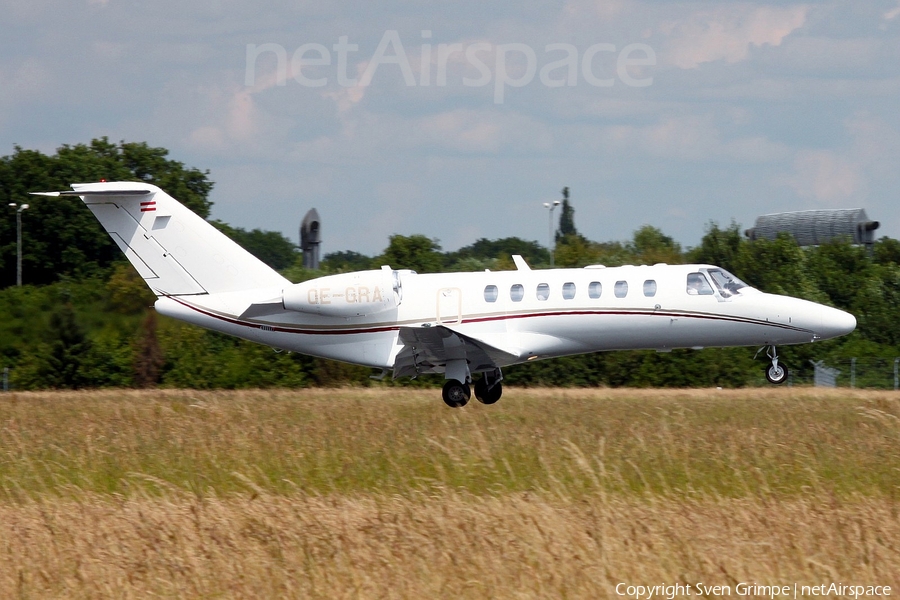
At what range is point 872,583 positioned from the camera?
6551mm

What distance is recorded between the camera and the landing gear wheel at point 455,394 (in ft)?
56.8

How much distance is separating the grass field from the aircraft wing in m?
1.39

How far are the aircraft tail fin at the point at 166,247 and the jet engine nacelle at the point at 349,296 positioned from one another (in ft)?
4.18

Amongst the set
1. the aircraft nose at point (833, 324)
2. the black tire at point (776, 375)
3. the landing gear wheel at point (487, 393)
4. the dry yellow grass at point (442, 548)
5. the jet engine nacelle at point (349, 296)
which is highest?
the jet engine nacelle at point (349, 296)

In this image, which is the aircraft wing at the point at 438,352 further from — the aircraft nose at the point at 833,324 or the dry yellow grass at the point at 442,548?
the dry yellow grass at the point at 442,548

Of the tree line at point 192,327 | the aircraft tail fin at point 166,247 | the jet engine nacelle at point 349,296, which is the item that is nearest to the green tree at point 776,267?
the tree line at point 192,327

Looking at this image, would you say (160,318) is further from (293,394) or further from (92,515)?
(92,515)

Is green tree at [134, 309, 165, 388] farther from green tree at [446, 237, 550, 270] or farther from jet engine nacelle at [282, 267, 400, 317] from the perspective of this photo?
green tree at [446, 237, 550, 270]

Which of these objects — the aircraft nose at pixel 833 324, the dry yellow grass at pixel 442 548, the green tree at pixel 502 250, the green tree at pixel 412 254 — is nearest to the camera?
the dry yellow grass at pixel 442 548

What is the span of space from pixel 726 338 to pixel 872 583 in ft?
37.7

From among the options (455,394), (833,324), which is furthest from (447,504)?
(833,324)

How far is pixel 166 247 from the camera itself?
18625mm

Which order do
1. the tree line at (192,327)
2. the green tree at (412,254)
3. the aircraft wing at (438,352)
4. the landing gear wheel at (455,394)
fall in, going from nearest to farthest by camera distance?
the aircraft wing at (438,352) → the landing gear wheel at (455,394) → the tree line at (192,327) → the green tree at (412,254)

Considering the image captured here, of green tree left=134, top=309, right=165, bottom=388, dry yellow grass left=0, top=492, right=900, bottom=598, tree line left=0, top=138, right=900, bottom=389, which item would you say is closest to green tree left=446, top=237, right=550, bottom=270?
tree line left=0, top=138, right=900, bottom=389
